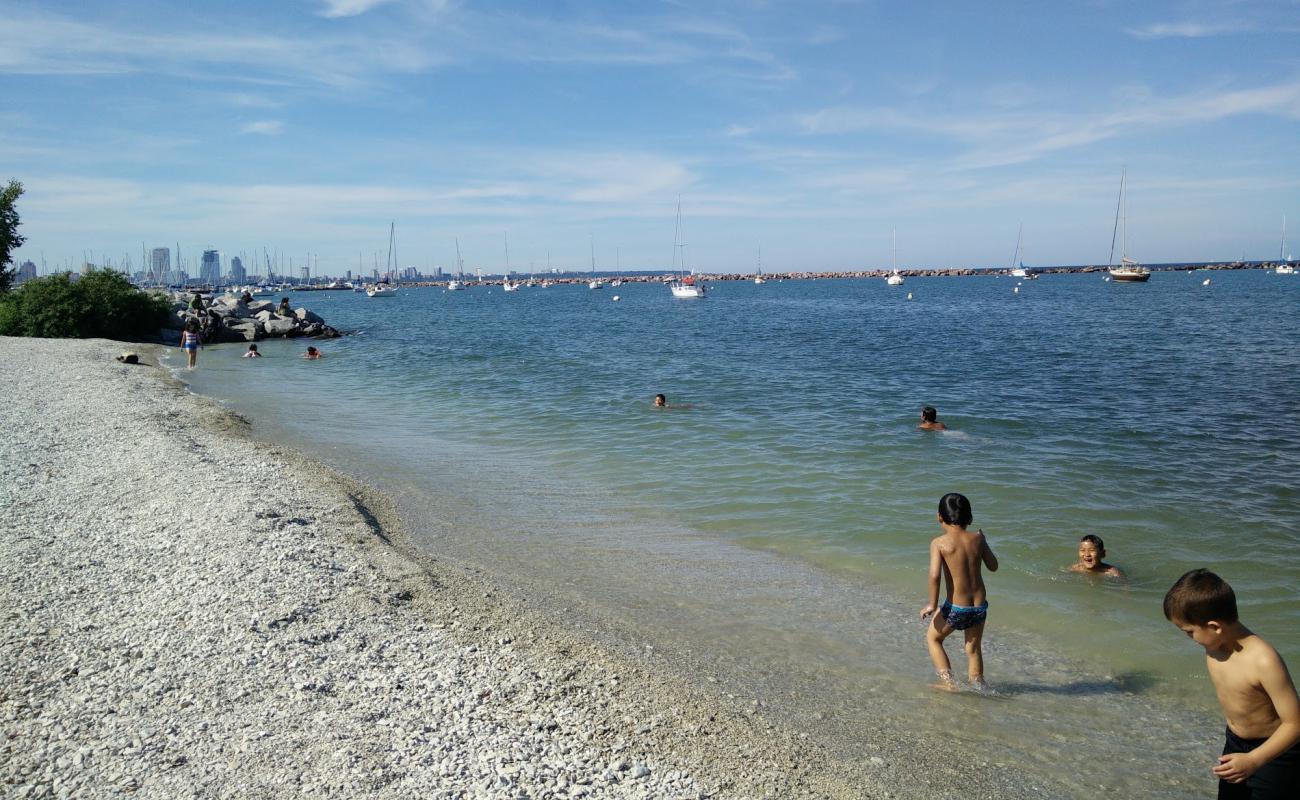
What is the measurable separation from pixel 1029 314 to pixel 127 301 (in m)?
63.5

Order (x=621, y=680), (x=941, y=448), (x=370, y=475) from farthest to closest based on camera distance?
(x=941, y=448)
(x=370, y=475)
(x=621, y=680)

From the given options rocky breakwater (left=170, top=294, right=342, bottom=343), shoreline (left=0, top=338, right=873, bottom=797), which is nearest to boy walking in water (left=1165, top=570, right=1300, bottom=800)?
shoreline (left=0, top=338, right=873, bottom=797)

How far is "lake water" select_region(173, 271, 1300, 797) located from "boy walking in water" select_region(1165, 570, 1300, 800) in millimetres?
1762

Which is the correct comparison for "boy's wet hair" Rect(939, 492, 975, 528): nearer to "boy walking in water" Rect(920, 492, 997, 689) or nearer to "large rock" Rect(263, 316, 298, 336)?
"boy walking in water" Rect(920, 492, 997, 689)

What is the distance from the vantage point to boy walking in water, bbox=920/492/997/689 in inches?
243

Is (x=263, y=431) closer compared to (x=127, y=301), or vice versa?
(x=263, y=431)

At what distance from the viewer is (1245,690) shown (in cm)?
372

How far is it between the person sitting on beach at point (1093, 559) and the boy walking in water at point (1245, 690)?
589 cm

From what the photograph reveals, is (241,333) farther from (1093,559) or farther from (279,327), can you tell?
(1093,559)

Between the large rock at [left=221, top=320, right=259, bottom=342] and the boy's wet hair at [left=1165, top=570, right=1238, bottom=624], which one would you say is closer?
the boy's wet hair at [left=1165, top=570, right=1238, bottom=624]

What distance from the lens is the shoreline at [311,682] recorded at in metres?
4.90

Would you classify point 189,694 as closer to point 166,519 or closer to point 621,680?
point 621,680

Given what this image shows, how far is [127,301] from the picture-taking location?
43.6m

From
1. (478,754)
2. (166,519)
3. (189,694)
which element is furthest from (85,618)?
(478,754)
